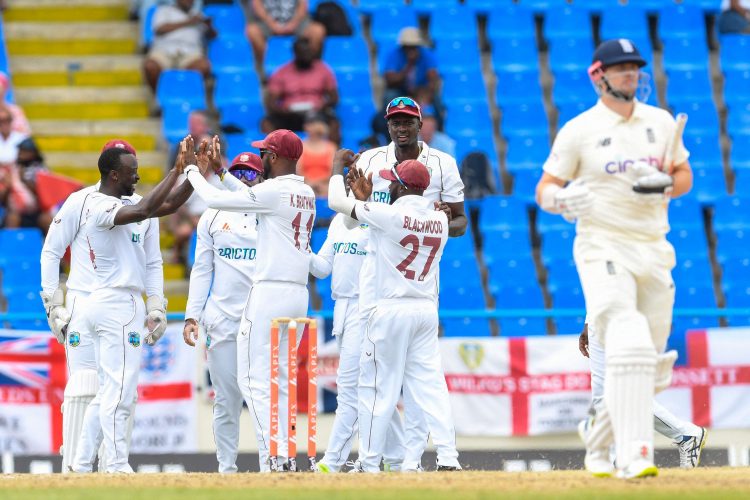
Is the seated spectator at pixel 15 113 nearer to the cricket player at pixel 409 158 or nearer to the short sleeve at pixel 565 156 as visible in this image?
the cricket player at pixel 409 158

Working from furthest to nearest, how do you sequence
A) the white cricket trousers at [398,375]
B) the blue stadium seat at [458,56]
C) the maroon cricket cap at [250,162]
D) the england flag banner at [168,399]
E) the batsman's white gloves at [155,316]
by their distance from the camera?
the blue stadium seat at [458,56], the england flag banner at [168,399], the maroon cricket cap at [250,162], the batsman's white gloves at [155,316], the white cricket trousers at [398,375]

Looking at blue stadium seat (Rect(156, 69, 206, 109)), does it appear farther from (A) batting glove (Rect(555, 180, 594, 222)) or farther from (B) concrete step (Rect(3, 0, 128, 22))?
(A) batting glove (Rect(555, 180, 594, 222))

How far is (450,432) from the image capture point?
983 cm

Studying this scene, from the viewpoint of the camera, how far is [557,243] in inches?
625

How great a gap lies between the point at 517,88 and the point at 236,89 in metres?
3.27

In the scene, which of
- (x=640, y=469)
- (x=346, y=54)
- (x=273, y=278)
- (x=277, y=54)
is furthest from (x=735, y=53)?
(x=640, y=469)

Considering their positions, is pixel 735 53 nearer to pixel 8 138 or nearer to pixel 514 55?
pixel 514 55

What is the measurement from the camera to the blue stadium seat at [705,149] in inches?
673

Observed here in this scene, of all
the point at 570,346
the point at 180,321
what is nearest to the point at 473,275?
the point at 570,346

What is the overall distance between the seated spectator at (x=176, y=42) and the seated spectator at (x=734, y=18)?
6.20 metres

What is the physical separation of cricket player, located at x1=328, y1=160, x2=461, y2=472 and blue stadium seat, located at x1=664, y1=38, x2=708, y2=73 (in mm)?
8957

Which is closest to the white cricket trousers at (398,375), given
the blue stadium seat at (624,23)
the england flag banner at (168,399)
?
the england flag banner at (168,399)

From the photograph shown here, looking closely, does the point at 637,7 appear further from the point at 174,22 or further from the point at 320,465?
the point at 320,465

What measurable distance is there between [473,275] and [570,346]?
231 centimetres
